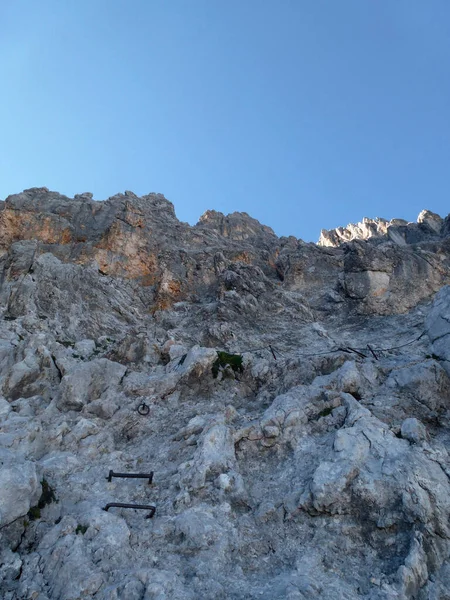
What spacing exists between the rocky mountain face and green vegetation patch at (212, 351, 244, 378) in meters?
0.17

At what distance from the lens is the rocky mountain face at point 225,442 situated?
1042 cm

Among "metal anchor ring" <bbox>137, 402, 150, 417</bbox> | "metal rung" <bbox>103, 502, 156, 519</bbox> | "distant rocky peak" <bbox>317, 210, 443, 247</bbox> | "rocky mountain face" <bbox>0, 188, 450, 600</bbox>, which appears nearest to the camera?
"rocky mountain face" <bbox>0, 188, 450, 600</bbox>

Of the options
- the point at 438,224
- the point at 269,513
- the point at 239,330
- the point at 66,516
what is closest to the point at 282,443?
the point at 269,513

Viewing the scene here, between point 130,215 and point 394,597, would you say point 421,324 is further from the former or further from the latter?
point 130,215

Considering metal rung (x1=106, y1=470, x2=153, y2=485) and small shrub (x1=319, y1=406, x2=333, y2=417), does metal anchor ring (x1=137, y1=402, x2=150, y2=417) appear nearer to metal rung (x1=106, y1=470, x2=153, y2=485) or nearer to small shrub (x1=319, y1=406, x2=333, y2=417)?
metal rung (x1=106, y1=470, x2=153, y2=485)

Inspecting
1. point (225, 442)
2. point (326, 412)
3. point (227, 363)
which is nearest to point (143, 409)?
point (227, 363)

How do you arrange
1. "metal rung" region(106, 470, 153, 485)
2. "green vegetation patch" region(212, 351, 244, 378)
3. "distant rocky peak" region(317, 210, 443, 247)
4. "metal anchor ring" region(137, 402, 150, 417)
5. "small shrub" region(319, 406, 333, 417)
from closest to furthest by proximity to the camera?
"metal rung" region(106, 470, 153, 485) → "small shrub" region(319, 406, 333, 417) → "metal anchor ring" region(137, 402, 150, 417) → "green vegetation patch" region(212, 351, 244, 378) → "distant rocky peak" region(317, 210, 443, 247)

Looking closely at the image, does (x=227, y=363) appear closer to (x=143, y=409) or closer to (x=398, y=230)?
(x=143, y=409)

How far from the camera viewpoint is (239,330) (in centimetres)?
3059

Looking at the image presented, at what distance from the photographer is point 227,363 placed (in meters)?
22.2

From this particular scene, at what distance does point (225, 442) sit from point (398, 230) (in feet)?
202

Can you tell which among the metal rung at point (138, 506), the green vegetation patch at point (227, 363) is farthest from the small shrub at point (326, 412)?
the metal rung at point (138, 506)

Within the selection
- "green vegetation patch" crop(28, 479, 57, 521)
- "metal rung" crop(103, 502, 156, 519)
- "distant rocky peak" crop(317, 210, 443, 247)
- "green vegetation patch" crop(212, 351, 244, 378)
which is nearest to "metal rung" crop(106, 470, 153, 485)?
"metal rung" crop(103, 502, 156, 519)

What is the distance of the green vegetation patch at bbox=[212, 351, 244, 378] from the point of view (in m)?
21.7
